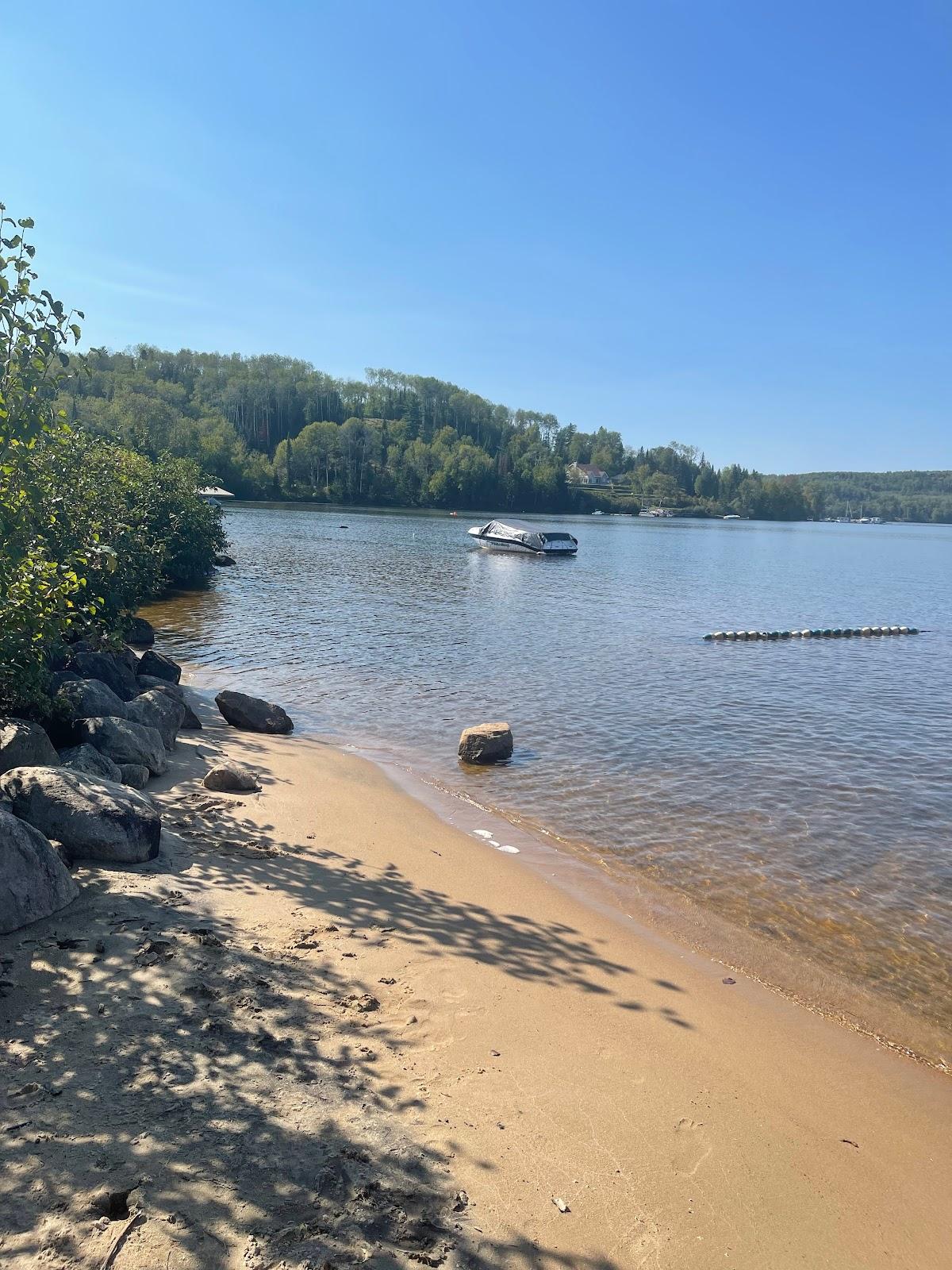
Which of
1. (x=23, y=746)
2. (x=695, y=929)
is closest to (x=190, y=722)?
(x=23, y=746)

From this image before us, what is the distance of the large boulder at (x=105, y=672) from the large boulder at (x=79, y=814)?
15.6 feet

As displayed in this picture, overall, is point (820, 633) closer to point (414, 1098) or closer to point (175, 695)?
point (175, 695)

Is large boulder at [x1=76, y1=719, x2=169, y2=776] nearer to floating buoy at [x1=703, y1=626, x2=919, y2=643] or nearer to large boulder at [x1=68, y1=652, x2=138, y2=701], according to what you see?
large boulder at [x1=68, y1=652, x2=138, y2=701]

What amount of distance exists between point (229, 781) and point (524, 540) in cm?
5240

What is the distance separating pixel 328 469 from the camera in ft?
461

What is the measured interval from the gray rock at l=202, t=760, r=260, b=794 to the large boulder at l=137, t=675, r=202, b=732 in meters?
2.03

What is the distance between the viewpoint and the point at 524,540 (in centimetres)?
6044

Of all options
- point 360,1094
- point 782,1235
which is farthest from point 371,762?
point 782,1235

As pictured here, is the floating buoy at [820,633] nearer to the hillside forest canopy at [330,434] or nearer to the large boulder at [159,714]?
the large boulder at [159,714]

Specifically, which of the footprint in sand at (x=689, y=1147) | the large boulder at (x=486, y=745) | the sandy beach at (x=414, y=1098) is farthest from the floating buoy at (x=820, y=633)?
the footprint in sand at (x=689, y=1147)

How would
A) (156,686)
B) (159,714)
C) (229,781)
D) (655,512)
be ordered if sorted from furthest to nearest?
(655,512) < (156,686) < (159,714) < (229,781)

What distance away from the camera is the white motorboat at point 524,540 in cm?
5900

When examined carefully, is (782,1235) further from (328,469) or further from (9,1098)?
(328,469)

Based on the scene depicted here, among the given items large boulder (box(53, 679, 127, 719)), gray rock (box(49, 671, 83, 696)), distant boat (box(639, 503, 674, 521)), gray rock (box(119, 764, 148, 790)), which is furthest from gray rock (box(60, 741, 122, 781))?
distant boat (box(639, 503, 674, 521))
